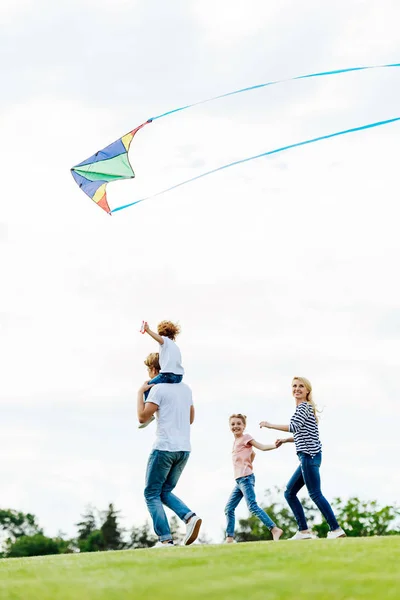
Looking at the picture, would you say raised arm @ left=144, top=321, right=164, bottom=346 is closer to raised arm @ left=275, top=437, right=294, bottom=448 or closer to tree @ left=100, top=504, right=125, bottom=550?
raised arm @ left=275, top=437, right=294, bottom=448

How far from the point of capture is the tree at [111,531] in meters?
51.5

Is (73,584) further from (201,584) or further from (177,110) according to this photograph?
(177,110)

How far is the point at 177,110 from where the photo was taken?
417 inches

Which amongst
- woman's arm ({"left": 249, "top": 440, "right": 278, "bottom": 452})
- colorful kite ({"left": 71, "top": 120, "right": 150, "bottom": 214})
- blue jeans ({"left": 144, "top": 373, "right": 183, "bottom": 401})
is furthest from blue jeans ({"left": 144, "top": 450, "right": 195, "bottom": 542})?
colorful kite ({"left": 71, "top": 120, "right": 150, "bottom": 214})

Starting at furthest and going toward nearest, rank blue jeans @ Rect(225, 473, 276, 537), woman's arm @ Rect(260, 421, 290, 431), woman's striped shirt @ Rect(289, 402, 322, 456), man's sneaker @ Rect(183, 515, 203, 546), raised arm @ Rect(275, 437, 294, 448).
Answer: blue jeans @ Rect(225, 473, 276, 537), raised arm @ Rect(275, 437, 294, 448), woman's arm @ Rect(260, 421, 290, 431), woman's striped shirt @ Rect(289, 402, 322, 456), man's sneaker @ Rect(183, 515, 203, 546)

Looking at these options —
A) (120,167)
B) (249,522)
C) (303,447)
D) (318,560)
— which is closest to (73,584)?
(318,560)

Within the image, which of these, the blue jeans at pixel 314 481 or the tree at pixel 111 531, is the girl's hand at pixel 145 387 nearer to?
the blue jeans at pixel 314 481

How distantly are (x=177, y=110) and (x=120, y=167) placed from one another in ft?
6.33

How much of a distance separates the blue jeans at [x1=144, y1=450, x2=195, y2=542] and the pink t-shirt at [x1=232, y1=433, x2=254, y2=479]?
8.07 ft

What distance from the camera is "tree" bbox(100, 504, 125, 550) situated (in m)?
51.5

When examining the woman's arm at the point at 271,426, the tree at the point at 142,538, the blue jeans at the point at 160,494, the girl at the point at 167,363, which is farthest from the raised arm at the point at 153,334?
the tree at the point at 142,538

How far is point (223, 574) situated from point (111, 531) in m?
46.7

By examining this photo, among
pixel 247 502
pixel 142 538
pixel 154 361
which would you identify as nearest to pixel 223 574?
pixel 154 361

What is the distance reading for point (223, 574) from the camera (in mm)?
7461
